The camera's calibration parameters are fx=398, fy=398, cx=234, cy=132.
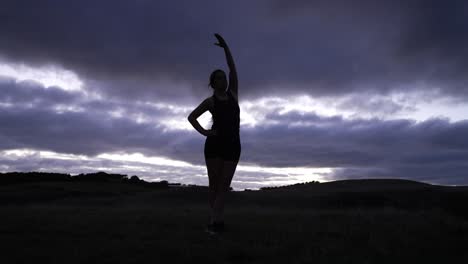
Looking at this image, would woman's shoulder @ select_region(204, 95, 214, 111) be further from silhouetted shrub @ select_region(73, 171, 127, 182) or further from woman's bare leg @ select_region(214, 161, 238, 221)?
silhouetted shrub @ select_region(73, 171, 127, 182)

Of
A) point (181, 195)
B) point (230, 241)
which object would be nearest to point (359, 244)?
point (230, 241)

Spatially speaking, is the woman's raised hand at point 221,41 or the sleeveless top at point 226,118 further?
the woman's raised hand at point 221,41

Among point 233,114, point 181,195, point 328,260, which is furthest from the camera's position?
point 181,195

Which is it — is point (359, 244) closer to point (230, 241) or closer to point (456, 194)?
point (230, 241)

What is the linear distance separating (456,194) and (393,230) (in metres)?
14.7

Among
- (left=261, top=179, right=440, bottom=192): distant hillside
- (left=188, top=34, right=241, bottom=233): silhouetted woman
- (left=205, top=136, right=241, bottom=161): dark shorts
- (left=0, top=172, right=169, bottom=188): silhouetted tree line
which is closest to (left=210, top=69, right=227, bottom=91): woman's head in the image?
(left=188, top=34, right=241, bottom=233): silhouetted woman

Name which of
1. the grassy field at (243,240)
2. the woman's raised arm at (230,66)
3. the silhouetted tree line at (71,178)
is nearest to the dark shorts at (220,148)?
the woman's raised arm at (230,66)

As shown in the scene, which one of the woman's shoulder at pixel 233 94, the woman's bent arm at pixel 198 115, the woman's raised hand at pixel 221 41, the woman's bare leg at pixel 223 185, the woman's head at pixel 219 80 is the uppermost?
the woman's raised hand at pixel 221 41

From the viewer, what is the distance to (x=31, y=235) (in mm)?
6793

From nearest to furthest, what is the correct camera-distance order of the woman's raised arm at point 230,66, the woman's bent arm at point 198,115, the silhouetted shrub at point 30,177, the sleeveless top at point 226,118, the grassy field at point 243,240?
the grassy field at point 243,240, the woman's bent arm at point 198,115, the sleeveless top at point 226,118, the woman's raised arm at point 230,66, the silhouetted shrub at point 30,177

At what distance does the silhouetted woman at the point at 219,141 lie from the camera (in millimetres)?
6809

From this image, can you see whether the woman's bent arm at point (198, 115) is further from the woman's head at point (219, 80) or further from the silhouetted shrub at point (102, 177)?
the silhouetted shrub at point (102, 177)

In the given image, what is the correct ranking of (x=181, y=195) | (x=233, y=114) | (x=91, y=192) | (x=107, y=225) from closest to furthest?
(x=233, y=114) < (x=107, y=225) < (x=181, y=195) < (x=91, y=192)

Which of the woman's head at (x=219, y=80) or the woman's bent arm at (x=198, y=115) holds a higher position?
the woman's head at (x=219, y=80)
